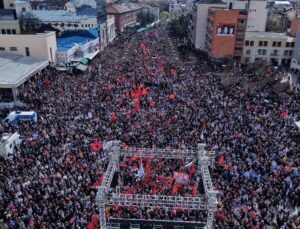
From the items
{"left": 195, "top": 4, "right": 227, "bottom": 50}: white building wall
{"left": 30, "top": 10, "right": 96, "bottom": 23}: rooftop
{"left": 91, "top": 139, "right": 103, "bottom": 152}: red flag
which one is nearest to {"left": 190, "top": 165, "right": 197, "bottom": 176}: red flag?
{"left": 91, "top": 139, "right": 103, "bottom": 152}: red flag

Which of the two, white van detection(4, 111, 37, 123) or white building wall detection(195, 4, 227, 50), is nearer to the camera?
white van detection(4, 111, 37, 123)

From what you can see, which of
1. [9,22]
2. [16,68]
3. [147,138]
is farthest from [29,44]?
[147,138]

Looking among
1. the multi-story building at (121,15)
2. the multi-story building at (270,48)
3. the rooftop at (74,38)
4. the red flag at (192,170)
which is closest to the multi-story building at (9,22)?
the rooftop at (74,38)

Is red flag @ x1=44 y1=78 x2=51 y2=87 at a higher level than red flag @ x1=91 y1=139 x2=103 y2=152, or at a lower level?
lower

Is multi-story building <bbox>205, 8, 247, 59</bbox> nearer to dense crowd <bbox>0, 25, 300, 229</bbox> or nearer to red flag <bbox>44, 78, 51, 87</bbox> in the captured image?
dense crowd <bbox>0, 25, 300, 229</bbox>

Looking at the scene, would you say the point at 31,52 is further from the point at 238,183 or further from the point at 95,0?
the point at 238,183

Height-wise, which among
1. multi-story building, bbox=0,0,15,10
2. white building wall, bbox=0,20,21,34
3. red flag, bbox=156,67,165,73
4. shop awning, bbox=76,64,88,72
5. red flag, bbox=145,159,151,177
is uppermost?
multi-story building, bbox=0,0,15,10
